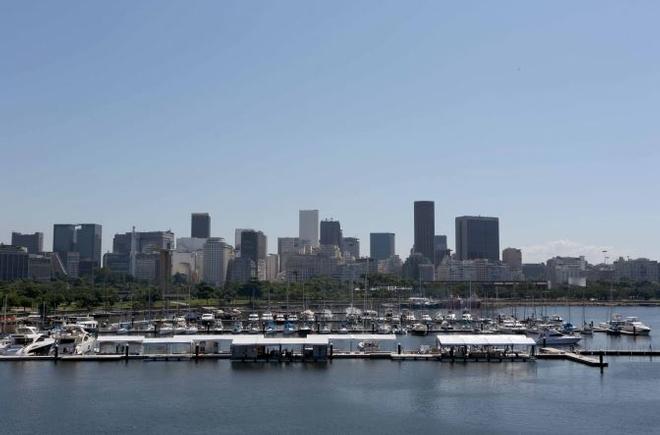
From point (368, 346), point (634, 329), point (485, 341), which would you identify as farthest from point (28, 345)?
point (634, 329)

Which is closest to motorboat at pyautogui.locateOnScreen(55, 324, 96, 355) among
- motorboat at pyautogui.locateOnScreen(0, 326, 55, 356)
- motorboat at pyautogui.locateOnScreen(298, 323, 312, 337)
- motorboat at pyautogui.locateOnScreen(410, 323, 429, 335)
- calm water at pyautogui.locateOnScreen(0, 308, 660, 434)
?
motorboat at pyautogui.locateOnScreen(0, 326, 55, 356)

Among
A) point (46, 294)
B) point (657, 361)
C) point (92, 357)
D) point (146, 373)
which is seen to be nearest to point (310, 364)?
point (146, 373)

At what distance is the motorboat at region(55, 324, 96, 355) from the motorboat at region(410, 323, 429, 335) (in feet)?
112

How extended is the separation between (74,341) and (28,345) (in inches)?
292

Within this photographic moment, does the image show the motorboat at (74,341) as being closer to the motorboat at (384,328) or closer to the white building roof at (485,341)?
the white building roof at (485,341)

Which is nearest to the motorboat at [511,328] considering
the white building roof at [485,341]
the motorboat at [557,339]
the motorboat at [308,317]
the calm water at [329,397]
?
the motorboat at [557,339]

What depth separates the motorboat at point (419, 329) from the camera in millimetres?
84938

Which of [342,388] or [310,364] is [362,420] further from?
[310,364]

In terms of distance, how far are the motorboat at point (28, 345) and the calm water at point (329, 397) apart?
3913 millimetres

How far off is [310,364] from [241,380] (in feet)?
24.8

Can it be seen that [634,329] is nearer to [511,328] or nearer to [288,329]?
[511,328]

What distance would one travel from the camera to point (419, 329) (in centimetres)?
8569

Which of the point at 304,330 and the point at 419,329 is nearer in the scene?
the point at 304,330

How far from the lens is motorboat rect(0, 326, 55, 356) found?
59656 mm
